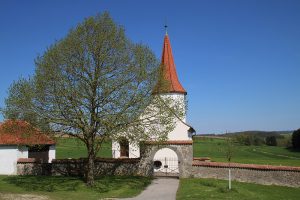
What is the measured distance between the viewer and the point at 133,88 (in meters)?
21.9

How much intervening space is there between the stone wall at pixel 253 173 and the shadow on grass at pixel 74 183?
4.42 meters

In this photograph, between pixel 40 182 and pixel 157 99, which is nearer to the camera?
pixel 157 99

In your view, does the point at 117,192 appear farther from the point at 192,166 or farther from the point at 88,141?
the point at 192,166

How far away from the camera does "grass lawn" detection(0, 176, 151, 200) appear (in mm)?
19828

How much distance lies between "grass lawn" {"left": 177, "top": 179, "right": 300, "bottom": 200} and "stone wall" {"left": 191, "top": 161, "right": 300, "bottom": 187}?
64 cm

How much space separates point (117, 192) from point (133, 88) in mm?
6833

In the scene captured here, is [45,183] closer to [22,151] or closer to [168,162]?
[22,151]

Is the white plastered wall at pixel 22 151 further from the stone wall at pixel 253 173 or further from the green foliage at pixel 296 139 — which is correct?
the green foliage at pixel 296 139

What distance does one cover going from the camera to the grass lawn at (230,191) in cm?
1867

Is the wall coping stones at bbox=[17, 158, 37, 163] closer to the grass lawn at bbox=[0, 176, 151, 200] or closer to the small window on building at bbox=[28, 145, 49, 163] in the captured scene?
the grass lawn at bbox=[0, 176, 151, 200]

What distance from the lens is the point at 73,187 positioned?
22.3 metres

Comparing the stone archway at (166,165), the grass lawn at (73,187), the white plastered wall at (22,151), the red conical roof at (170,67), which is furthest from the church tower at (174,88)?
the white plastered wall at (22,151)

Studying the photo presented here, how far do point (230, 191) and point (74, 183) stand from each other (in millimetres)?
11056

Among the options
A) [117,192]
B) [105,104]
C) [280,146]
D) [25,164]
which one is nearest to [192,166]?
[117,192]
